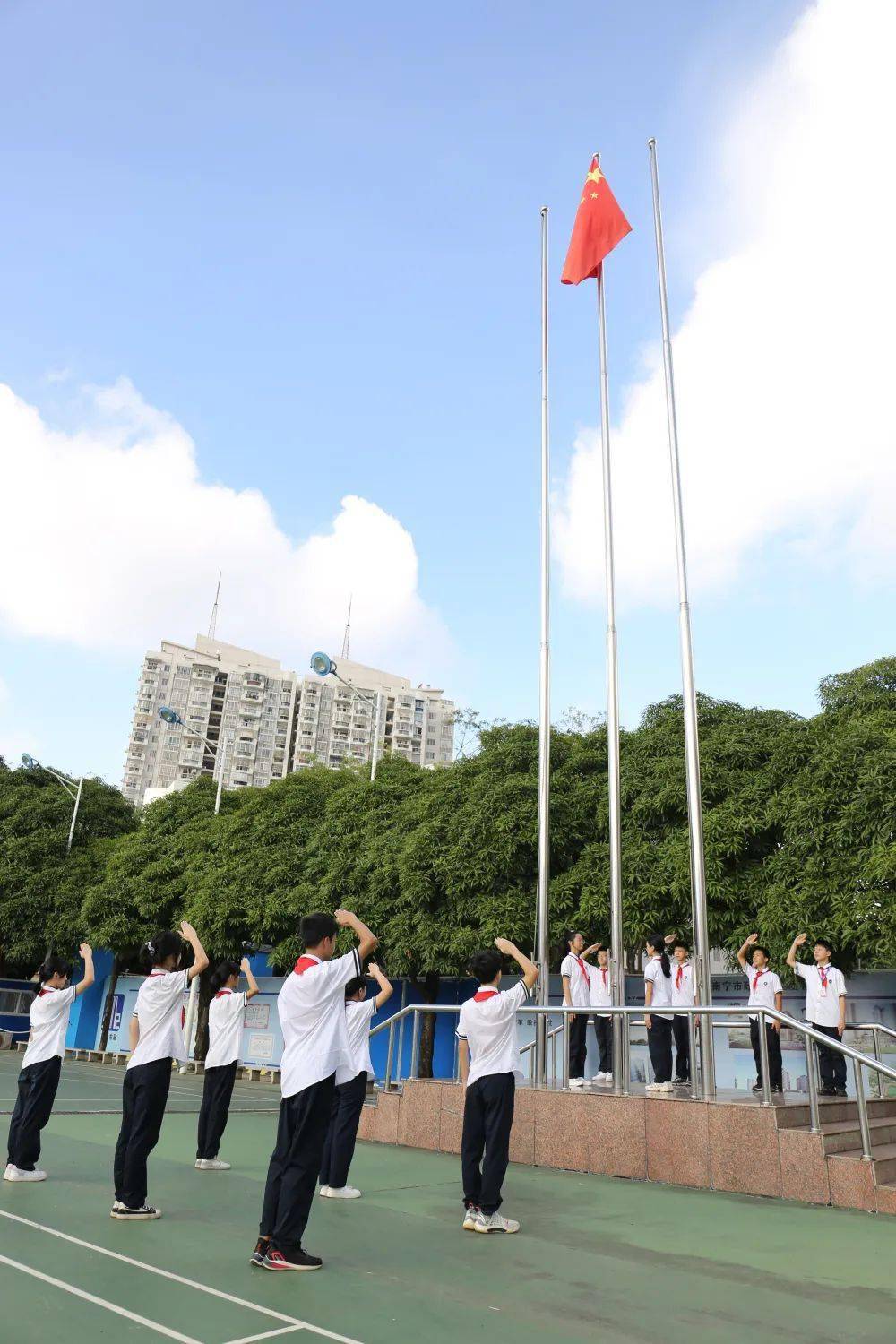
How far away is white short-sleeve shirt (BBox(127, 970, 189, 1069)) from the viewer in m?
6.12

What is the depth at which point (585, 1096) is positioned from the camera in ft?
29.0

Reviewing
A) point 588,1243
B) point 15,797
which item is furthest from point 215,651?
point 588,1243

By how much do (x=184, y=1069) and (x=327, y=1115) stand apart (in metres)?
20.9

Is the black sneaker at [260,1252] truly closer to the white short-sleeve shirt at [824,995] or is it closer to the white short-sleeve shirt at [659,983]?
the white short-sleeve shirt at [659,983]

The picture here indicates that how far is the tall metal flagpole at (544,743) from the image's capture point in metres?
10.2

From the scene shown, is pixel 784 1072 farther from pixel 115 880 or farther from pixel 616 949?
pixel 115 880

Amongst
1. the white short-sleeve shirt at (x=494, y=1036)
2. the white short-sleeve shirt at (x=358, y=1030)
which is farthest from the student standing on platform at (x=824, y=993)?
the white short-sleeve shirt at (x=494, y=1036)

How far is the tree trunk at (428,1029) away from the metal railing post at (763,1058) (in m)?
10.5

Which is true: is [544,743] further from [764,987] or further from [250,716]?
[250,716]

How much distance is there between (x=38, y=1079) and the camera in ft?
22.9

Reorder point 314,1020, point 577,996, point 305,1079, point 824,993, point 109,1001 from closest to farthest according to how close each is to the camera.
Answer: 1. point 305,1079
2. point 314,1020
3. point 824,993
4. point 577,996
5. point 109,1001

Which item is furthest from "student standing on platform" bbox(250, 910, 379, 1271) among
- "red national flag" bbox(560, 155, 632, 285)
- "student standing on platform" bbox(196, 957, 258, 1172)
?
"red national flag" bbox(560, 155, 632, 285)

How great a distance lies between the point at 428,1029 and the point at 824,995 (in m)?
10.3

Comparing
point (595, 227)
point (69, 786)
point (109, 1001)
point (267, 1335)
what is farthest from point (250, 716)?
point (267, 1335)
